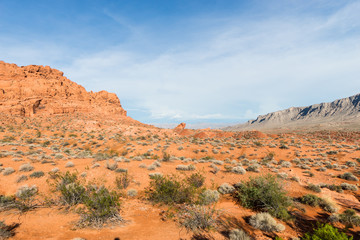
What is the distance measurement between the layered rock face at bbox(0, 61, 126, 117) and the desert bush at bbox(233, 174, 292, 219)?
6256 centimetres

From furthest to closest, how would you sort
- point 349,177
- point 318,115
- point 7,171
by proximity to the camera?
point 318,115 < point 349,177 < point 7,171

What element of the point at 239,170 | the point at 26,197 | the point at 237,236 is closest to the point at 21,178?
the point at 26,197

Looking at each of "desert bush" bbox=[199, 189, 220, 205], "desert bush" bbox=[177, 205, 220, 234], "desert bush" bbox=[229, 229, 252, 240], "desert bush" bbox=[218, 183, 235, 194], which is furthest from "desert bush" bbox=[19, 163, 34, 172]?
"desert bush" bbox=[229, 229, 252, 240]

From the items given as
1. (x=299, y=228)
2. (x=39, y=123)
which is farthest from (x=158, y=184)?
(x=39, y=123)

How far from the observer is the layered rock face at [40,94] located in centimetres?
4831

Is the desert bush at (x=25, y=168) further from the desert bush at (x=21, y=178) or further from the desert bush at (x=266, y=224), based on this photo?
the desert bush at (x=266, y=224)

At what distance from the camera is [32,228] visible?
19.6 feet

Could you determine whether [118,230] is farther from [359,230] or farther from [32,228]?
[359,230]

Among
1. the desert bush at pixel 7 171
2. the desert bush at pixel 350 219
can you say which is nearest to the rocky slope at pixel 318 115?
the desert bush at pixel 350 219

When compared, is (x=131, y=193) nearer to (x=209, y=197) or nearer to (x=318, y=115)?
(x=209, y=197)

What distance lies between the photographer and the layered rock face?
4831 centimetres

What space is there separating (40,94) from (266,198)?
239 feet

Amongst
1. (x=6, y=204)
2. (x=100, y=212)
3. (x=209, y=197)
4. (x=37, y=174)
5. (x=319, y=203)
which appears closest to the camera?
(x=100, y=212)

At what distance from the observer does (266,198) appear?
757 cm
